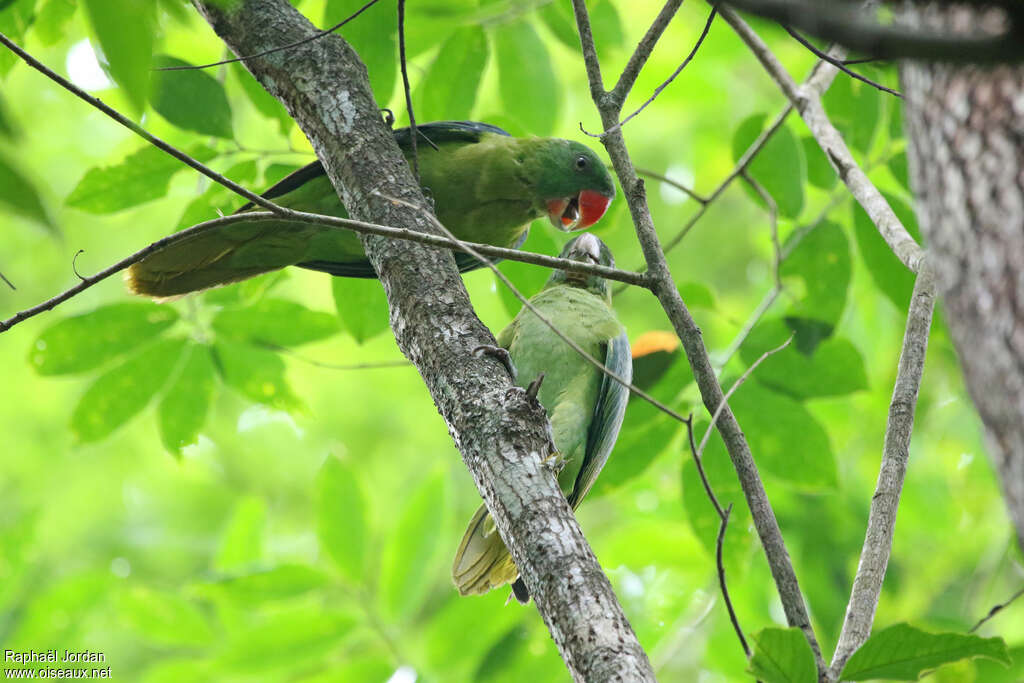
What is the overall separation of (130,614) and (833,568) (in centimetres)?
333

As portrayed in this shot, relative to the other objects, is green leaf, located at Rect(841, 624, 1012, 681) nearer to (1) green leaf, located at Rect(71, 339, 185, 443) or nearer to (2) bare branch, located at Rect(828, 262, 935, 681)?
(2) bare branch, located at Rect(828, 262, 935, 681)

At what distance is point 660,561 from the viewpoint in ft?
12.7

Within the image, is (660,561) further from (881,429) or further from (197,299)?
(197,299)

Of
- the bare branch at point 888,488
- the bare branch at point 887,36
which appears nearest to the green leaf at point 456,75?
the bare branch at point 888,488

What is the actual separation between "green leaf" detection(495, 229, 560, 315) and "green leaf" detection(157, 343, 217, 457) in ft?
3.87

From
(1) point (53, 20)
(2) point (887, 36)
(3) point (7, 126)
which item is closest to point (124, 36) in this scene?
(3) point (7, 126)

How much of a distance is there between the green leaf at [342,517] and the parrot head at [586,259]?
126cm

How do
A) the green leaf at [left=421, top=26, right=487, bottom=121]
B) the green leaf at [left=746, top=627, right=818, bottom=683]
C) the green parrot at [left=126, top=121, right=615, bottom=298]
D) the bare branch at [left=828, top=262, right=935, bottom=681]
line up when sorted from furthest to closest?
the green parrot at [left=126, top=121, right=615, bottom=298] → the green leaf at [left=421, top=26, right=487, bottom=121] → the bare branch at [left=828, top=262, right=935, bottom=681] → the green leaf at [left=746, top=627, right=818, bottom=683]

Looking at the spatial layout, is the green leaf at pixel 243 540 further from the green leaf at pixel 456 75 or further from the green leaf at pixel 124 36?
the green leaf at pixel 124 36

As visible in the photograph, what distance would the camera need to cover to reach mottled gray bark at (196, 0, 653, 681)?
5.05 feet

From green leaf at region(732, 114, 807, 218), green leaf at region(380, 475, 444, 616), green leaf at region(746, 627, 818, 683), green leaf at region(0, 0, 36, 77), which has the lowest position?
green leaf at region(746, 627, 818, 683)

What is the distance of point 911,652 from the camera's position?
1.62 meters

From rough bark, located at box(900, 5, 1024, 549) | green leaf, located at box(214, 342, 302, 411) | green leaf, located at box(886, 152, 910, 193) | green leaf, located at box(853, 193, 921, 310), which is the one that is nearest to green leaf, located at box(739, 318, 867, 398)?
green leaf, located at box(853, 193, 921, 310)

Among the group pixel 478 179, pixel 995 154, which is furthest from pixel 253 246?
pixel 995 154
